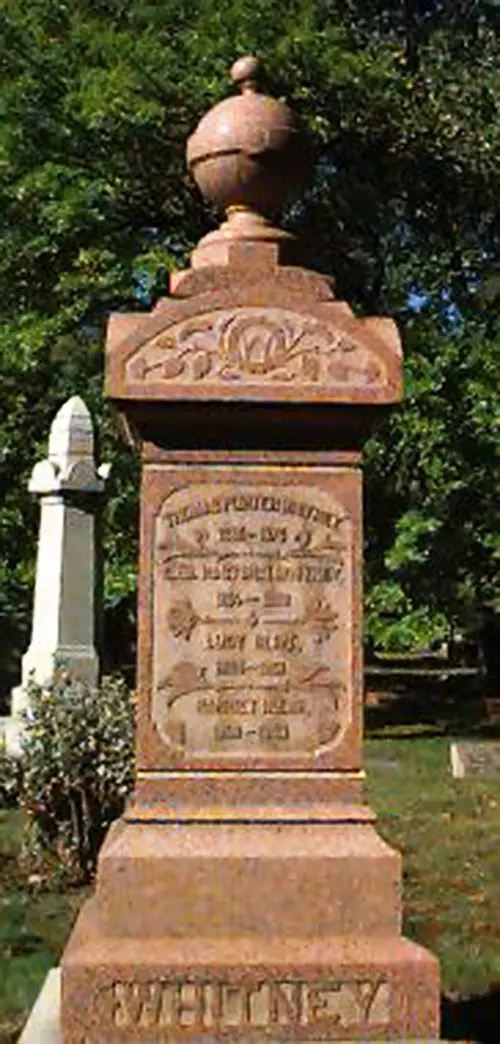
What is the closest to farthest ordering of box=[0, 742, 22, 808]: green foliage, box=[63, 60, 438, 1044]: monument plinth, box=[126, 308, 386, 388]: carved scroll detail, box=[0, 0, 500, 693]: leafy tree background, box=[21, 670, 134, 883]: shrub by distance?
box=[63, 60, 438, 1044]: monument plinth
box=[126, 308, 386, 388]: carved scroll detail
box=[21, 670, 134, 883]: shrub
box=[0, 742, 22, 808]: green foliage
box=[0, 0, 500, 693]: leafy tree background

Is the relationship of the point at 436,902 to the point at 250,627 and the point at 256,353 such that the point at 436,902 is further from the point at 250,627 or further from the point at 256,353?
the point at 256,353

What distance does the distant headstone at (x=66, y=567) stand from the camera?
1255 cm

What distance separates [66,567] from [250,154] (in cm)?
771

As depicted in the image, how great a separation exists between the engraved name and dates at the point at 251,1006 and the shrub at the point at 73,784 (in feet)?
14.2

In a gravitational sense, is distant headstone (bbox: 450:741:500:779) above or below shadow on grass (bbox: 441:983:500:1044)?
above

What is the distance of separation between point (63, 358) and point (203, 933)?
1378 centimetres

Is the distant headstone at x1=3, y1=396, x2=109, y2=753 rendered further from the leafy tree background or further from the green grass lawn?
the leafy tree background

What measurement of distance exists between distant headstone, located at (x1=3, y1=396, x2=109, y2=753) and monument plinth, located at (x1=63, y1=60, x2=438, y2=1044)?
723cm

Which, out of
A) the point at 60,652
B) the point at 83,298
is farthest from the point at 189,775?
the point at 83,298

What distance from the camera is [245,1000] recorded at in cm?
476

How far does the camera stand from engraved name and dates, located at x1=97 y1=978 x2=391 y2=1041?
4.74 m

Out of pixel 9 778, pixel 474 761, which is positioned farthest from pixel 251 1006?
pixel 474 761

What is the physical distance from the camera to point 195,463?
520 centimetres

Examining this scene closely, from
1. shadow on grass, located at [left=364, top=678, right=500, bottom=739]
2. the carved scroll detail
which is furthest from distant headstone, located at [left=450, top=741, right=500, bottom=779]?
the carved scroll detail
